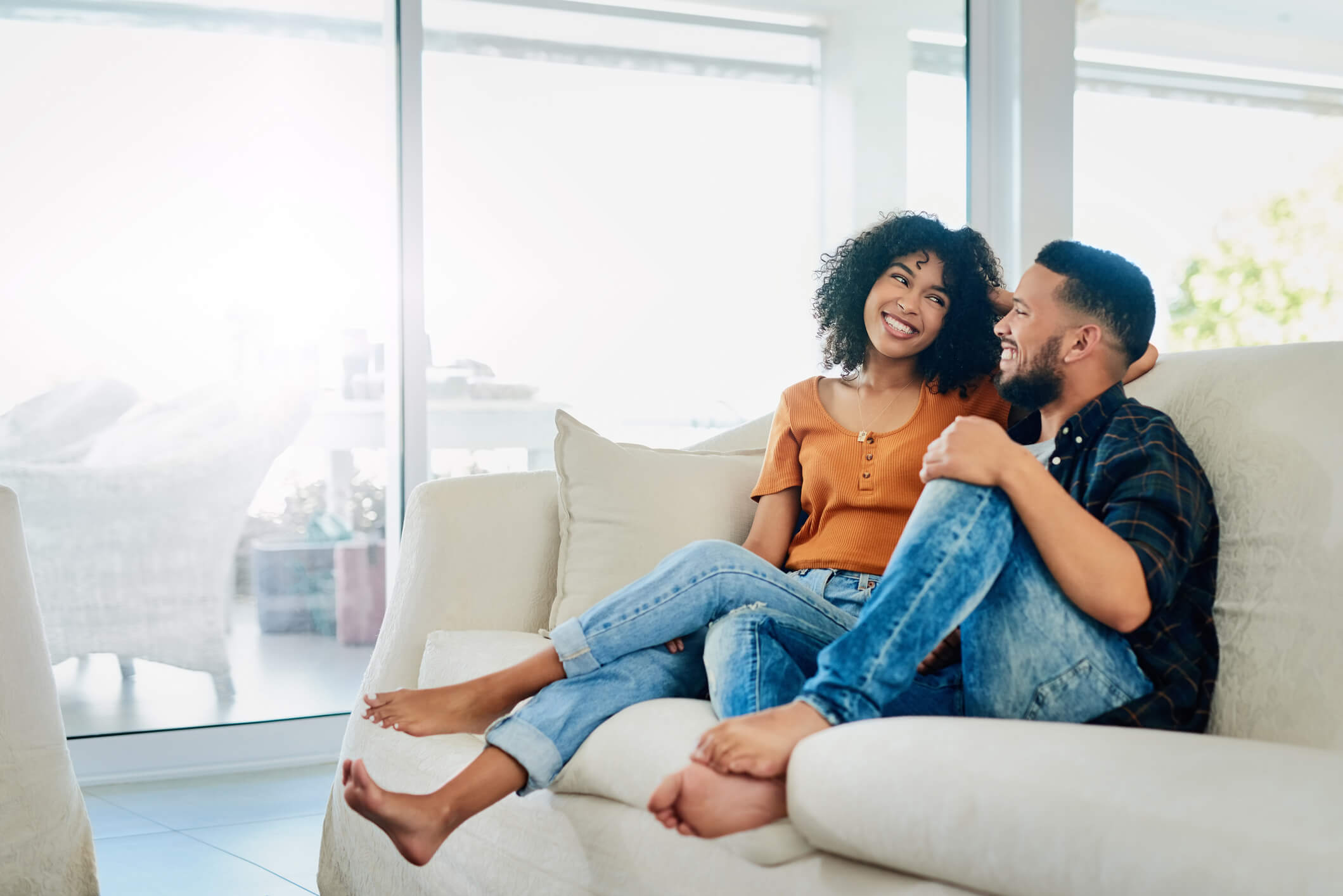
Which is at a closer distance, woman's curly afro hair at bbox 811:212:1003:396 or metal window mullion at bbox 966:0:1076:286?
A: woman's curly afro hair at bbox 811:212:1003:396

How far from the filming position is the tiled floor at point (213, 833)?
2.02 metres

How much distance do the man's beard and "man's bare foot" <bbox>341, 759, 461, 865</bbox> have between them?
3.07ft

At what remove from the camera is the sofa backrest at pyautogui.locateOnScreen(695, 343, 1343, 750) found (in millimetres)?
1245

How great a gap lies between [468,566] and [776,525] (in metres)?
0.54

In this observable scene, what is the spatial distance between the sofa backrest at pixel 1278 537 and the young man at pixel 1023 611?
0.03 meters

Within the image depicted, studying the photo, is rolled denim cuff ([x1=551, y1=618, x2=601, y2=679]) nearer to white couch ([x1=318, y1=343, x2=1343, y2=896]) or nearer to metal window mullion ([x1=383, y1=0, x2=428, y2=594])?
white couch ([x1=318, y1=343, x2=1343, y2=896])

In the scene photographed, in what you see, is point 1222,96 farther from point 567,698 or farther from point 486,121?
point 567,698

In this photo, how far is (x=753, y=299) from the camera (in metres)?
3.35

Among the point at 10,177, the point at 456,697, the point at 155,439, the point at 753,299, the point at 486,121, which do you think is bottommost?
the point at 456,697

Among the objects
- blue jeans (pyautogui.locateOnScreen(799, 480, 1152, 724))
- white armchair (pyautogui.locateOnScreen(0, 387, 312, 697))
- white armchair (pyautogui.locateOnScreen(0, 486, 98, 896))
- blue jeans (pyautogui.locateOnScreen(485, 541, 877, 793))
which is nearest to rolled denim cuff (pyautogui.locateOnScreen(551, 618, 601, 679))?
blue jeans (pyautogui.locateOnScreen(485, 541, 877, 793))

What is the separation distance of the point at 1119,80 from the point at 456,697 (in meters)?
3.03

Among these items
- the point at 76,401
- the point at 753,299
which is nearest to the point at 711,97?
the point at 753,299

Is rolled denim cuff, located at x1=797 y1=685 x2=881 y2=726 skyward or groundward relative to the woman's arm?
groundward

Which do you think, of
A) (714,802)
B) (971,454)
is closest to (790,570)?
(971,454)
